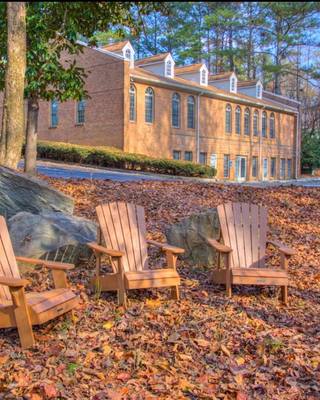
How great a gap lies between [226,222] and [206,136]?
26149mm

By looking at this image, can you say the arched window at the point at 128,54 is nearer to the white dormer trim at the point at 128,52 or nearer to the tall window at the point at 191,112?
the white dormer trim at the point at 128,52

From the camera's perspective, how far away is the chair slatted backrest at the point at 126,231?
189 inches

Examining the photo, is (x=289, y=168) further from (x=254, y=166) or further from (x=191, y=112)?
(x=191, y=112)

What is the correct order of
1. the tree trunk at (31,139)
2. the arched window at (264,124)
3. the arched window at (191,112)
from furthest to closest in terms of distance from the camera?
1. the arched window at (264,124)
2. the arched window at (191,112)
3. the tree trunk at (31,139)

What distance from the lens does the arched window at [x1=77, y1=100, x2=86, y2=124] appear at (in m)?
28.1

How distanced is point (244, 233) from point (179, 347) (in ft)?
6.76

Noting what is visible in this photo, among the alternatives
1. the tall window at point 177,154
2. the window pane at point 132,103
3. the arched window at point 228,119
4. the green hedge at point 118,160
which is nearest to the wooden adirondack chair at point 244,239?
the green hedge at point 118,160

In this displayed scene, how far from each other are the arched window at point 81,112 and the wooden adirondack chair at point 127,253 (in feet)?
78.6

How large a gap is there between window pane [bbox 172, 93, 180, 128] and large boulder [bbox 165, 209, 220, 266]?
23.5 m

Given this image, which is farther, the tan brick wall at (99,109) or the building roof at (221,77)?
the building roof at (221,77)

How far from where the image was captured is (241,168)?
112ft

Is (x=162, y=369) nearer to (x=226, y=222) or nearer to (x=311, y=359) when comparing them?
(x=311, y=359)

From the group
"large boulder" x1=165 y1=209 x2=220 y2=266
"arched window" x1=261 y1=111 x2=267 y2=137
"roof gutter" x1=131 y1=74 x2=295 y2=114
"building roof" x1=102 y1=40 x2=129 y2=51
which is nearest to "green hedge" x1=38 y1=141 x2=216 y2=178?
"roof gutter" x1=131 y1=74 x2=295 y2=114

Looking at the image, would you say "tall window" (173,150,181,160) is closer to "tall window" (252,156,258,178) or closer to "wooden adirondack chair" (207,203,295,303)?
"tall window" (252,156,258,178)
